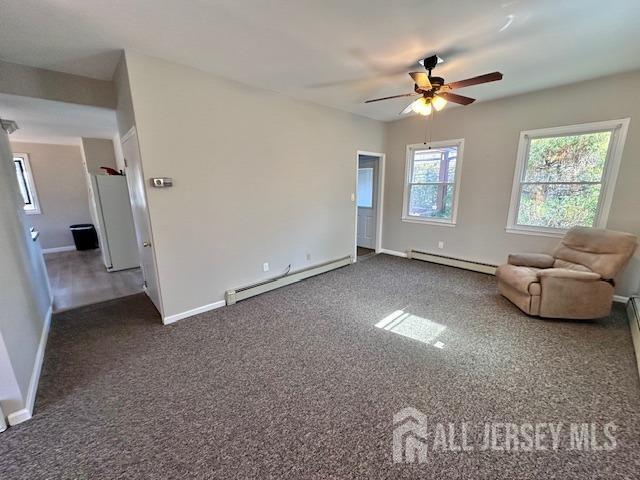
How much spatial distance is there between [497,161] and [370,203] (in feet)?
8.06

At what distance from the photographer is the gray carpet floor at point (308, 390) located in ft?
4.80

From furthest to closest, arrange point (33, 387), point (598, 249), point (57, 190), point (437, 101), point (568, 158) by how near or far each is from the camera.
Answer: point (57, 190)
point (568, 158)
point (598, 249)
point (437, 101)
point (33, 387)

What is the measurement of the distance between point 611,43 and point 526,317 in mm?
2745

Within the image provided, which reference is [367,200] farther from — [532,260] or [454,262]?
[532,260]

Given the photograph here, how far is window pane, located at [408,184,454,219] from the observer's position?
188 inches

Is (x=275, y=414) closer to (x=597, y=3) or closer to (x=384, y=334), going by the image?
(x=384, y=334)

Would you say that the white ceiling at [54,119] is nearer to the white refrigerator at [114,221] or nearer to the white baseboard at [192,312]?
the white refrigerator at [114,221]

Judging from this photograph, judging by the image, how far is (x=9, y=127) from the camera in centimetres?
378

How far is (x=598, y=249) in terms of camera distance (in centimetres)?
301

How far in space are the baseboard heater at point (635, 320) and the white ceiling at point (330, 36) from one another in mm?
2573

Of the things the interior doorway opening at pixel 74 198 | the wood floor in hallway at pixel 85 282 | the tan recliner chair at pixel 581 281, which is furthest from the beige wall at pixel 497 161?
the wood floor in hallway at pixel 85 282

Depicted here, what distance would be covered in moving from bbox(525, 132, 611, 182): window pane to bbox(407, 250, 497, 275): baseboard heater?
1.46 m

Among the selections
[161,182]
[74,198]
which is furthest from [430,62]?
[74,198]

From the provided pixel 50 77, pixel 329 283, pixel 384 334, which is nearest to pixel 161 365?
pixel 384 334
